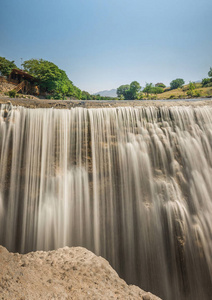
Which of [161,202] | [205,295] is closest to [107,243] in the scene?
[161,202]

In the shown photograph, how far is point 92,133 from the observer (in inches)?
319

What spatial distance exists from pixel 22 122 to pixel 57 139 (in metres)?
2.07

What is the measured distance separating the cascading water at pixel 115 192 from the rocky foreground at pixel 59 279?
3163 mm

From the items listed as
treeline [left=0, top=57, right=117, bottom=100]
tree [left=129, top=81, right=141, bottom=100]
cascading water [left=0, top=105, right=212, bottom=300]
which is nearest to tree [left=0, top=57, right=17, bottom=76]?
treeline [left=0, top=57, right=117, bottom=100]

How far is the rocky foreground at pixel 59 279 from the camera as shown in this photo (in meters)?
2.48

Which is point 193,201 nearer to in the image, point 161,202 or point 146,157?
point 161,202

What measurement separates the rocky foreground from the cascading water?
3.16 m

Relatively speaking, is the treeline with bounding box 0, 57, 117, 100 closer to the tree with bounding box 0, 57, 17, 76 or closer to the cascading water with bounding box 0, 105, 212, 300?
the tree with bounding box 0, 57, 17, 76

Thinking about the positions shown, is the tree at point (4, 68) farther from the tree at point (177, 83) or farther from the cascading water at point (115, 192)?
the tree at point (177, 83)

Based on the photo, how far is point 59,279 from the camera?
313 cm

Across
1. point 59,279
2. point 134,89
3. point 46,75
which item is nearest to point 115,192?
point 59,279

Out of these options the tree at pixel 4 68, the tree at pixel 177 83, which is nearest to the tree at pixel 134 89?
the tree at pixel 177 83

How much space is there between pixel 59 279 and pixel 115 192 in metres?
4.83

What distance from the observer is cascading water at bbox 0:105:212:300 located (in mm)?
6605
